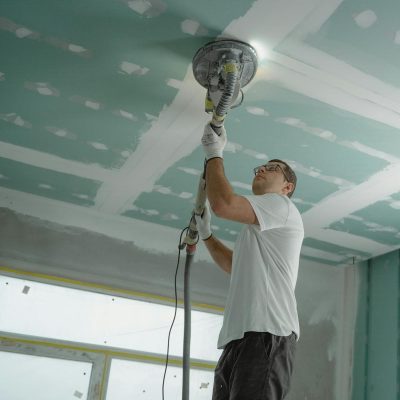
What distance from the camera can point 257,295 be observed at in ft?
6.36

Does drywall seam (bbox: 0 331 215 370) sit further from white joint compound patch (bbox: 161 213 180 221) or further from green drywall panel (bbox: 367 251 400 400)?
green drywall panel (bbox: 367 251 400 400)

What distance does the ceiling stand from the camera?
83.4 inches

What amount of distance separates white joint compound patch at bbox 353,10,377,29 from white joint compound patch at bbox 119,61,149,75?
94 cm

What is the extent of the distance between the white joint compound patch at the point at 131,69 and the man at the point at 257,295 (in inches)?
17.9

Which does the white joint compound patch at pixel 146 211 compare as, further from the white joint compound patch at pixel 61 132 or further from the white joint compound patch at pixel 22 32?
the white joint compound patch at pixel 22 32

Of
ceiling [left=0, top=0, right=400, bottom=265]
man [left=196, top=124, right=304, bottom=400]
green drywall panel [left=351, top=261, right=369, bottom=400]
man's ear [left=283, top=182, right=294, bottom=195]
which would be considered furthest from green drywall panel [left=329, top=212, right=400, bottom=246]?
man [left=196, top=124, right=304, bottom=400]

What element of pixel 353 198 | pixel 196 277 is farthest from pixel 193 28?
pixel 196 277

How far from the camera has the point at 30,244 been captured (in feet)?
11.9

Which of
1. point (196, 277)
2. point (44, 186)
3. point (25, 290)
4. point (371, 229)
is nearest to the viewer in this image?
point (25, 290)

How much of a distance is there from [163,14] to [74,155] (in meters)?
1.34

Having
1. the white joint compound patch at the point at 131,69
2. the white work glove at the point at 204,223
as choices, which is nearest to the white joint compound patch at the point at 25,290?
the white work glove at the point at 204,223

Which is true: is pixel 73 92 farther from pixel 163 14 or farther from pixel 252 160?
pixel 252 160

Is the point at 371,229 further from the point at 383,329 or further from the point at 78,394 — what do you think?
the point at 78,394

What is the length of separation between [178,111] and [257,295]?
3.77 ft
